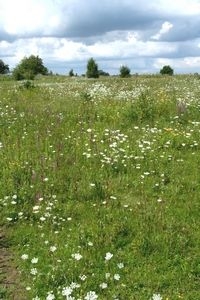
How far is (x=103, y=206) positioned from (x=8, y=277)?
286 cm

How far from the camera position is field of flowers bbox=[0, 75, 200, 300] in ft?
24.8

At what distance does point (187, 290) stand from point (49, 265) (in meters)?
2.19

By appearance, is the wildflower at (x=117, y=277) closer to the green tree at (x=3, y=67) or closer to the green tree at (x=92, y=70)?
the green tree at (x=92, y=70)

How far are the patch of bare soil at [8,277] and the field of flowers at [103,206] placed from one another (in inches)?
1.1

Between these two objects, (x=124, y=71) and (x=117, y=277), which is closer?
(x=117, y=277)

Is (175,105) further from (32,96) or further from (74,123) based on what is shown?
(32,96)

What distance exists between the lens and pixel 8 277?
7.84 m

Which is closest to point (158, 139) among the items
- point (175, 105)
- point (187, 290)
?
point (175, 105)

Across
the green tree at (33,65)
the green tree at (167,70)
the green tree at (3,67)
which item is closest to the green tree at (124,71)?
the green tree at (167,70)

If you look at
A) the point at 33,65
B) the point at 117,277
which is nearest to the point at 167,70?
the point at 33,65

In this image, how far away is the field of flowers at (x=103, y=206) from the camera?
756 cm

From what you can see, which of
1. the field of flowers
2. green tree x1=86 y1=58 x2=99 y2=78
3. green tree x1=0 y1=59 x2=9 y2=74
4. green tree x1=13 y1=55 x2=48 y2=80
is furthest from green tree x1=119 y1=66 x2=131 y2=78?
green tree x1=0 y1=59 x2=9 y2=74

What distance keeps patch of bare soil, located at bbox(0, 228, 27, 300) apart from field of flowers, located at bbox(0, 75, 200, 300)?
0.03m

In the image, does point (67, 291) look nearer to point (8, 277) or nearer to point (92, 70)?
point (8, 277)
